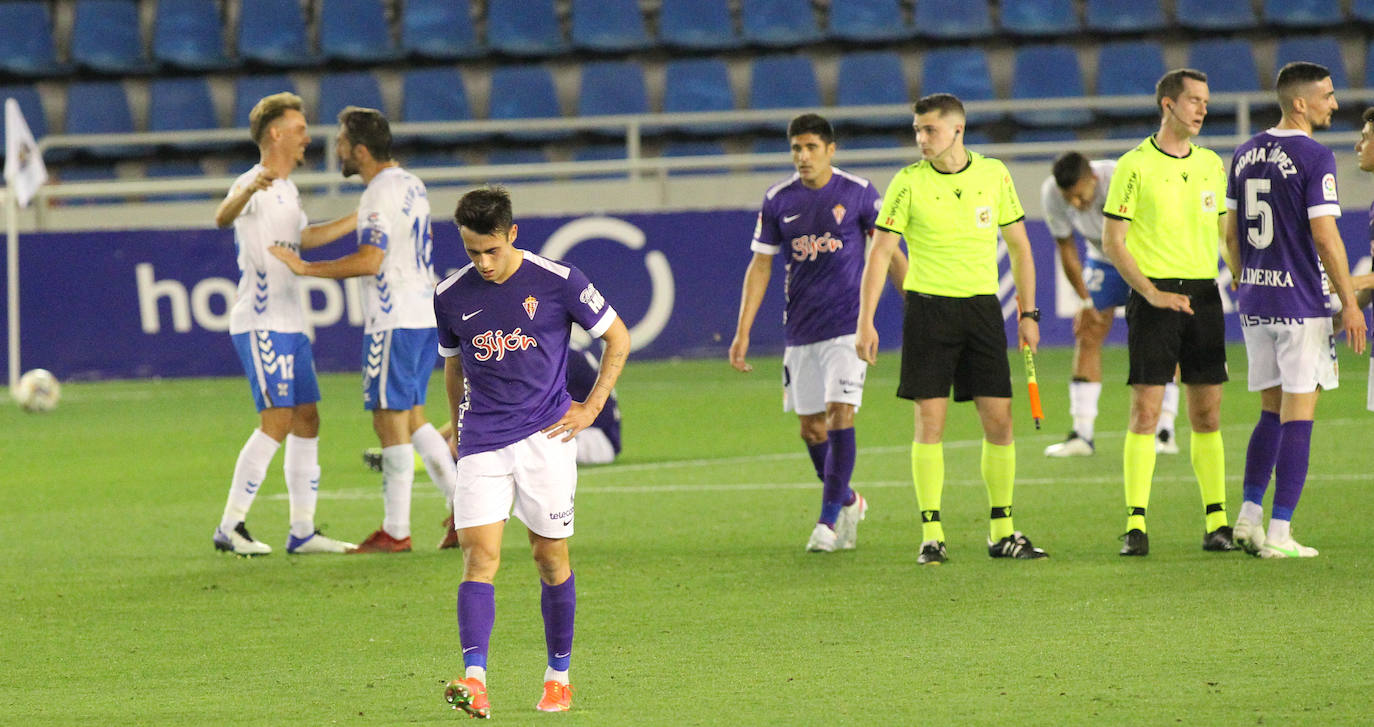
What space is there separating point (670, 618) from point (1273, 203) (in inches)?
124

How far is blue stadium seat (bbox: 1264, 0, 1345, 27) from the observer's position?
838 inches

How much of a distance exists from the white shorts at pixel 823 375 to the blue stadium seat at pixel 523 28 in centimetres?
1414

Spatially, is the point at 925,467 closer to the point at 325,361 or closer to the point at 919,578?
the point at 919,578

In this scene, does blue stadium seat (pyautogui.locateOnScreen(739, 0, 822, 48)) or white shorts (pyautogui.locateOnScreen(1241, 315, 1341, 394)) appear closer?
white shorts (pyautogui.locateOnScreen(1241, 315, 1341, 394))

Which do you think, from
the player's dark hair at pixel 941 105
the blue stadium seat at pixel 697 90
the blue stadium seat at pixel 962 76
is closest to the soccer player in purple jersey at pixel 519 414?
the player's dark hair at pixel 941 105

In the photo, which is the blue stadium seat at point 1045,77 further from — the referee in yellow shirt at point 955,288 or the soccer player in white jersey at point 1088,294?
the referee in yellow shirt at point 955,288

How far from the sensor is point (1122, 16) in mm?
21484

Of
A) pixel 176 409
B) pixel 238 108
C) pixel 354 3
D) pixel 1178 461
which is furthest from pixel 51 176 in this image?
pixel 1178 461

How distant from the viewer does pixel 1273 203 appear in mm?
7328

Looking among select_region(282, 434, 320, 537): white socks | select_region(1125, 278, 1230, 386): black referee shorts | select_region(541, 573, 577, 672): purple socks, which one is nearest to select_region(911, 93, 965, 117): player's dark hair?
select_region(1125, 278, 1230, 386): black referee shorts

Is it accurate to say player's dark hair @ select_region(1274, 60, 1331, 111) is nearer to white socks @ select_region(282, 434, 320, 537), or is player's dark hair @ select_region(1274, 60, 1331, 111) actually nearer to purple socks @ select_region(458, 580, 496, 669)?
purple socks @ select_region(458, 580, 496, 669)

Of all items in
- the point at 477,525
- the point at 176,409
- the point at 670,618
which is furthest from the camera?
the point at 176,409

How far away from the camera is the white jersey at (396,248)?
27.0ft

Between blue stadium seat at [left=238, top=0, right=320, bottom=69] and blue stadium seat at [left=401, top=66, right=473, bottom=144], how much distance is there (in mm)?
1362
